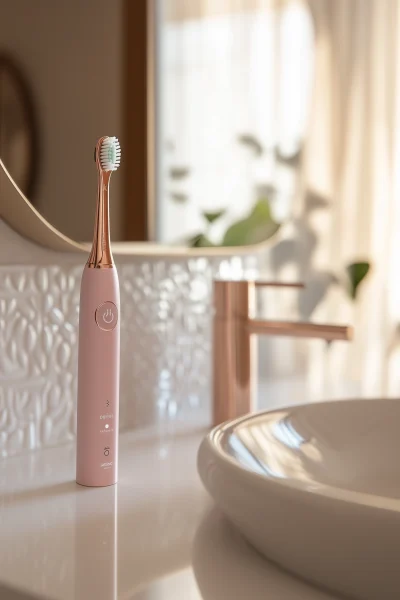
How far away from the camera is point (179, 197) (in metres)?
1.16

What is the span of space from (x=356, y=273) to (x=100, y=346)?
0.59 m

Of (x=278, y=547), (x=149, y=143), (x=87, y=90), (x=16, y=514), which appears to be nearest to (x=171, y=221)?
(x=149, y=143)

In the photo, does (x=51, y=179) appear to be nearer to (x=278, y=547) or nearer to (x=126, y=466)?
(x=126, y=466)

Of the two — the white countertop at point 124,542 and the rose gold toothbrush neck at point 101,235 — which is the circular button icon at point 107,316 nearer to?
the rose gold toothbrush neck at point 101,235

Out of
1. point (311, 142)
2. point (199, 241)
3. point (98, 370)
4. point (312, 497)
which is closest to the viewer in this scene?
point (312, 497)

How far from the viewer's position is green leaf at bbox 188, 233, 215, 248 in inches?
44.6

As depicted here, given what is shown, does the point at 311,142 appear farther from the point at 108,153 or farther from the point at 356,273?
the point at 108,153

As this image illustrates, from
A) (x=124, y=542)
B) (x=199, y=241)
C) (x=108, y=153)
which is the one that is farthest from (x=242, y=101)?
(x=124, y=542)

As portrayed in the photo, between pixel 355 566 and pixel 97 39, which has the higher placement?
pixel 97 39

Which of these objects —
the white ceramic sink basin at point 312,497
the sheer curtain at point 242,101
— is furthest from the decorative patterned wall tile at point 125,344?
the white ceramic sink basin at point 312,497

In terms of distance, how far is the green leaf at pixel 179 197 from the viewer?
3.74 feet

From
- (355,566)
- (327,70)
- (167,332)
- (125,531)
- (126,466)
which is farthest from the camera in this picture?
(327,70)

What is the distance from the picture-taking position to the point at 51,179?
0.87 m

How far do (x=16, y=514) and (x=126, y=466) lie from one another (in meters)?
0.18
